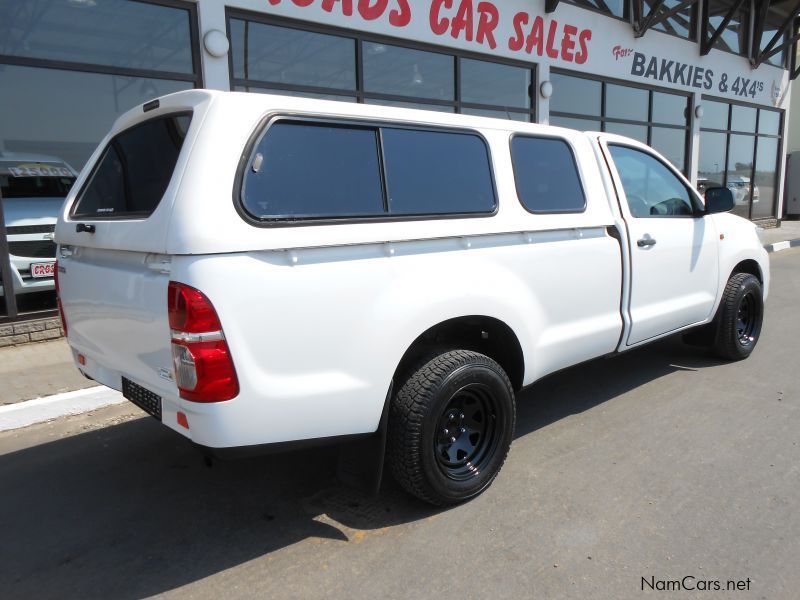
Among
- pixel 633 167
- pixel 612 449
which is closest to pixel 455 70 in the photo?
pixel 633 167

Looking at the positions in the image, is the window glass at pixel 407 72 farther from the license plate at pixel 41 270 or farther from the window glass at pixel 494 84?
the license plate at pixel 41 270

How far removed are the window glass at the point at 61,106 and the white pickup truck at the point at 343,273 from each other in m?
3.37

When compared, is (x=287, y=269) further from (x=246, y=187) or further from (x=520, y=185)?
(x=520, y=185)

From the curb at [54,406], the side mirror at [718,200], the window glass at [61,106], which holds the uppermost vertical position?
the window glass at [61,106]

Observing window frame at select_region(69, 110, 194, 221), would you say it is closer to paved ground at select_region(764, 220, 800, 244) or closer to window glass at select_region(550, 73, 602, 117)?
window glass at select_region(550, 73, 602, 117)

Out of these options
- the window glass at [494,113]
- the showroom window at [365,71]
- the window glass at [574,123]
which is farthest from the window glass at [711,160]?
the showroom window at [365,71]

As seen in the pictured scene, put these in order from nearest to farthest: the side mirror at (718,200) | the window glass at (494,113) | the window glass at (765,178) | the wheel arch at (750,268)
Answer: the side mirror at (718,200) → the wheel arch at (750,268) → the window glass at (494,113) → the window glass at (765,178)

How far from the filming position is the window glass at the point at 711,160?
14.5 metres

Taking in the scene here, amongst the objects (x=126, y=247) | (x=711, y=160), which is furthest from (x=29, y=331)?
(x=711, y=160)

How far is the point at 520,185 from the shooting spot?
324 cm

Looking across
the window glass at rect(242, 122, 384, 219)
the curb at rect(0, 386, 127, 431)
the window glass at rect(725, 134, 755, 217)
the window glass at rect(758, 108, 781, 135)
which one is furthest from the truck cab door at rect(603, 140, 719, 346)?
the window glass at rect(758, 108, 781, 135)

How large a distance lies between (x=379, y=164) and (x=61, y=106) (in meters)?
4.86

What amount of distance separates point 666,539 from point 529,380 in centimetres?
102

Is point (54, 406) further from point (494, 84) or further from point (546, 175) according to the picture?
point (494, 84)
